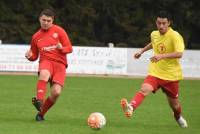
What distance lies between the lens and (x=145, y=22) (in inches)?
1770

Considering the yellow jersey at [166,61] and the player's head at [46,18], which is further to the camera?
the player's head at [46,18]

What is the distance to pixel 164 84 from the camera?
11.0 metres

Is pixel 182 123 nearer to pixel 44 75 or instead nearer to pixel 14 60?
pixel 44 75

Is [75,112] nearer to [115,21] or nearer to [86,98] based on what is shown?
[86,98]

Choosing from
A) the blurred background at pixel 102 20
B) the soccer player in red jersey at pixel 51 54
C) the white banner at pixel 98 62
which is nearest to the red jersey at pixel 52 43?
the soccer player in red jersey at pixel 51 54

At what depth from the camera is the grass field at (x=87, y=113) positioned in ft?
34.5

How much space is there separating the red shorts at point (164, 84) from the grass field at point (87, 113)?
64 centimetres

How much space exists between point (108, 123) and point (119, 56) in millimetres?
19852

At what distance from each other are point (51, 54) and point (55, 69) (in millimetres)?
285

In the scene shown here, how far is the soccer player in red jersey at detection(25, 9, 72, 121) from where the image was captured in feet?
37.2

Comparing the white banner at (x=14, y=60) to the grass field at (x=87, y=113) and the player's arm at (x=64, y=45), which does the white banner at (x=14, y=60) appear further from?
the player's arm at (x=64, y=45)

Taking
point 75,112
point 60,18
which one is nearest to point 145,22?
point 60,18

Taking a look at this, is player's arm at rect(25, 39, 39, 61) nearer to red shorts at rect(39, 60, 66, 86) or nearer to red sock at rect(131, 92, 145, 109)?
red shorts at rect(39, 60, 66, 86)

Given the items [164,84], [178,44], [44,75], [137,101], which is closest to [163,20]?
[178,44]
